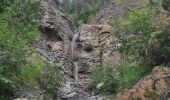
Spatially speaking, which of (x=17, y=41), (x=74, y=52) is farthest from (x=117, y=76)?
(x=74, y=52)

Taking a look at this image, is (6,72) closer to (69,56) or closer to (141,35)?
(141,35)

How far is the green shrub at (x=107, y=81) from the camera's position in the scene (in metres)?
19.4

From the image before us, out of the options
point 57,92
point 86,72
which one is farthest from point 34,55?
point 86,72

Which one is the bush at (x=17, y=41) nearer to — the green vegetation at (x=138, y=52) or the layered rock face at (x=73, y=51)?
the layered rock face at (x=73, y=51)

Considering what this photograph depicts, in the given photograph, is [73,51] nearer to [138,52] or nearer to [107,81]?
[107,81]

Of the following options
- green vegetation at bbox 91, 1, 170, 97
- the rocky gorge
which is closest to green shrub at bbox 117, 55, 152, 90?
green vegetation at bbox 91, 1, 170, 97

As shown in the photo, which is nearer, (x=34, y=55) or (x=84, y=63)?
(x=34, y=55)

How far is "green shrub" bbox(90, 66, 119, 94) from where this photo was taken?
19448 millimetres

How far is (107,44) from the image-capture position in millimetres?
31250

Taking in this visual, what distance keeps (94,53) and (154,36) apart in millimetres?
14427

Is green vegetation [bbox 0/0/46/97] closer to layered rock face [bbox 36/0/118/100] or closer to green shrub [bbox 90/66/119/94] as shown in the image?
layered rock face [bbox 36/0/118/100]

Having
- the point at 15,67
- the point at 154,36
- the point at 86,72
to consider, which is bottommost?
the point at 86,72

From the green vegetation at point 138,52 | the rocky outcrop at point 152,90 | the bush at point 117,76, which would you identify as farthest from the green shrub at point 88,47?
the rocky outcrop at point 152,90

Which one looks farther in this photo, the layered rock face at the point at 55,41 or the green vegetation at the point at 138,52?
the layered rock face at the point at 55,41
